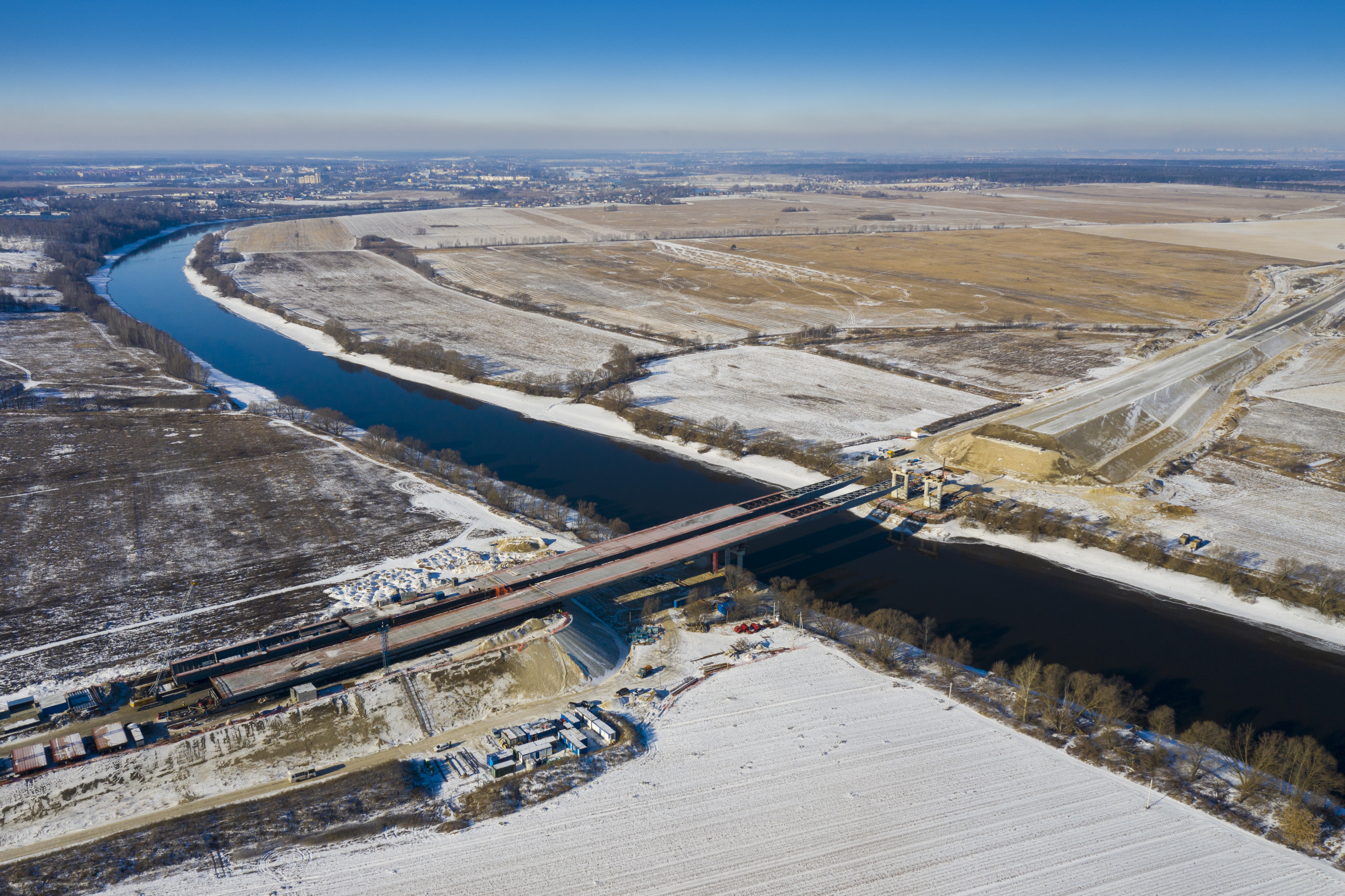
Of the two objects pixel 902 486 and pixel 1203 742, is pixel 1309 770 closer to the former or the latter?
pixel 1203 742

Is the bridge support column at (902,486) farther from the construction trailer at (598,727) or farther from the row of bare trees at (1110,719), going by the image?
the construction trailer at (598,727)

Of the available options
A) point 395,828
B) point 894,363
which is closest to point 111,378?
point 395,828

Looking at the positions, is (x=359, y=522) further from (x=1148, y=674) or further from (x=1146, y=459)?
(x=1146, y=459)

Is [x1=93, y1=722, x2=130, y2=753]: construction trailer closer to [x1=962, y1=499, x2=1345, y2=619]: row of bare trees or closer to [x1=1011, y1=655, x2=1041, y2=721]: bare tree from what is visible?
[x1=1011, y1=655, x2=1041, y2=721]: bare tree

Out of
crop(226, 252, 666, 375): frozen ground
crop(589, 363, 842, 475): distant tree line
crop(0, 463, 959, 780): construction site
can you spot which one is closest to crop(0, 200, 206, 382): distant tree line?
crop(226, 252, 666, 375): frozen ground

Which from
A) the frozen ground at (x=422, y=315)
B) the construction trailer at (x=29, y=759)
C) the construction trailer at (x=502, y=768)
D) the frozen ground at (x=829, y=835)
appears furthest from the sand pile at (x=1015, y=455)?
the construction trailer at (x=29, y=759)

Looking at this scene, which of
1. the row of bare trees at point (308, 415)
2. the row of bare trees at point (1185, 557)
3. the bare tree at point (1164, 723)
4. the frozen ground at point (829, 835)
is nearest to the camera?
the frozen ground at point (829, 835)

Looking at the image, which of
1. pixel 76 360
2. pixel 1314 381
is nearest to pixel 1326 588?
pixel 1314 381
